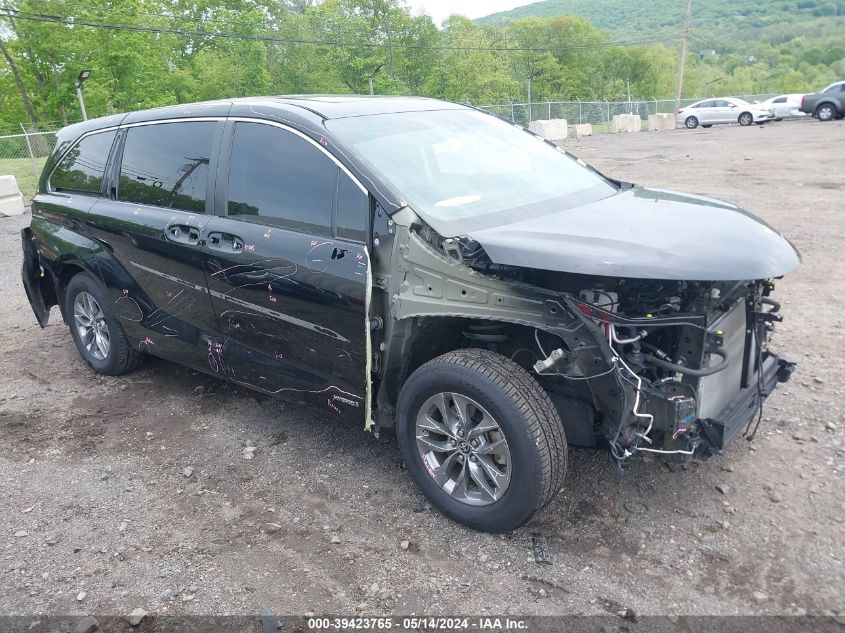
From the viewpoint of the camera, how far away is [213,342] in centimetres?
412

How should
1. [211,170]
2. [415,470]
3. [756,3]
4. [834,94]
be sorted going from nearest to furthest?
[415,470]
[211,170]
[834,94]
[756,3]

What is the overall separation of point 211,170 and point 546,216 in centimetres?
192

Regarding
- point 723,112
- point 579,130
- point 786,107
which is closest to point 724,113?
point 723,112

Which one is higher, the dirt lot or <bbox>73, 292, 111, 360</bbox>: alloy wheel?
<bbox>73, 292, 111, 360</bbox>: alloy wheel

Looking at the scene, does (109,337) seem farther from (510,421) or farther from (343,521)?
(510,421)

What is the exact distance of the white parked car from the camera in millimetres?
33344

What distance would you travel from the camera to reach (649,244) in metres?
2.82

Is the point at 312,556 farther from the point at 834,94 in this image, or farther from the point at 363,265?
the point at 834,94

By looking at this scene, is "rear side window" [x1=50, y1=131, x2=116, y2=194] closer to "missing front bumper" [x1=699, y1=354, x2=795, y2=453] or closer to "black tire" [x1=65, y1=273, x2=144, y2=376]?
"black tire" [x1=65, y1=273, x2=144, y2=376]

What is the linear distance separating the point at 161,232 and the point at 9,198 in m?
12.4

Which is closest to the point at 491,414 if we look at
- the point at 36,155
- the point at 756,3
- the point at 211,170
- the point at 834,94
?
the point at 211,170

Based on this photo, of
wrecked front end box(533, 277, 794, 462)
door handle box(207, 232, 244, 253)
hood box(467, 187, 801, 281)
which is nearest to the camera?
hood box(467, 187, 801, 281)

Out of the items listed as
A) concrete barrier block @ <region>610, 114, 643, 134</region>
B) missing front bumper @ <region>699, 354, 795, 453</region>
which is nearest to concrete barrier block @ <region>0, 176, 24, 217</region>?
missing front bumper @ <region>699, 354, 795, 453</region>

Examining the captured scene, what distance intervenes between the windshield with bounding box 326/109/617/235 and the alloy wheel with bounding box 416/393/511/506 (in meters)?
0.82
